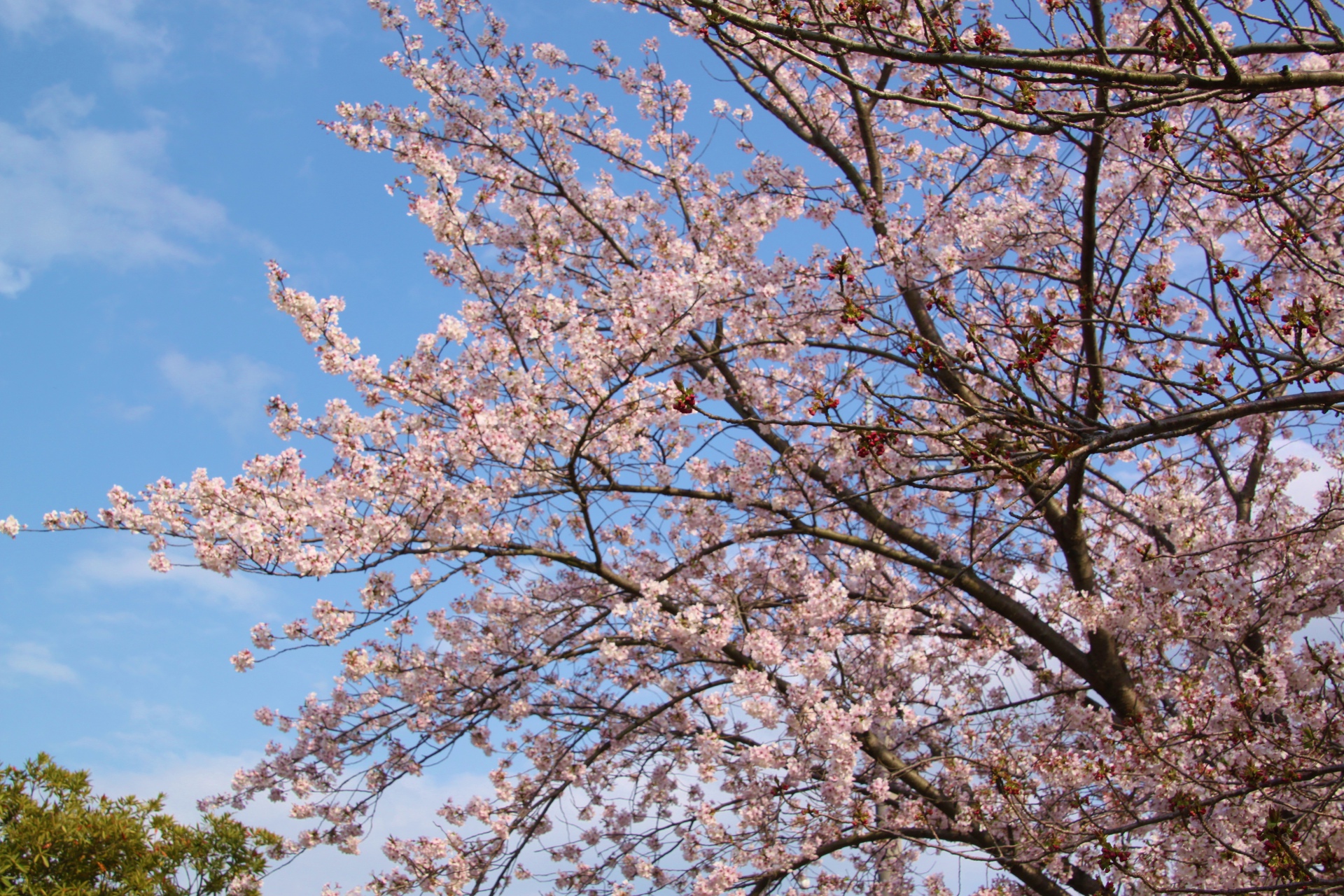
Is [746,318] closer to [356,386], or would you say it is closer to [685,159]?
[685,159]

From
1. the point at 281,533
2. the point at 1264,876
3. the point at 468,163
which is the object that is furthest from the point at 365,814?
the point at 1264,876

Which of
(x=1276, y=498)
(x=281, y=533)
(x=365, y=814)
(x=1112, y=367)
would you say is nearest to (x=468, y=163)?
(x=281, y=533)

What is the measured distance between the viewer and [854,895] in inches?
320

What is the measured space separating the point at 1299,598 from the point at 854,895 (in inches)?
180

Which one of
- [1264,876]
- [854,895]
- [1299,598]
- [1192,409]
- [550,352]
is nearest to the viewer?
[1192,409]

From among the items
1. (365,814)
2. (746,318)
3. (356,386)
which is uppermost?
(746,318)

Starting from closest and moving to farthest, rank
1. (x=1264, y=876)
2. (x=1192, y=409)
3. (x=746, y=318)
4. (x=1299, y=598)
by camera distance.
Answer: (x=1192, y=409) → (x=1264, y=876) → (x=1299, y=598) → (x=746, y=318)

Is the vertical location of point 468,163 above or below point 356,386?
above

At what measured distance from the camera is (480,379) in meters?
6.91

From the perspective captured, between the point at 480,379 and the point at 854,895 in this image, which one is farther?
the point at 854,895

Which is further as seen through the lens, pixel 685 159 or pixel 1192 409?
pixel 685 159

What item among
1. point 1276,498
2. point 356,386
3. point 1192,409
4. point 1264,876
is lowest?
point 1264,876

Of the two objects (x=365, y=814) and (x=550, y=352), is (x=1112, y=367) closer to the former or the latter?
(x=550, y=352)

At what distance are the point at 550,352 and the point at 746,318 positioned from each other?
162cm
